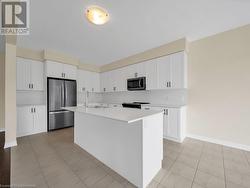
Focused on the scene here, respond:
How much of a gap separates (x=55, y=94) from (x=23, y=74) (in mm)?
1065

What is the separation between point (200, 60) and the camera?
3201mm

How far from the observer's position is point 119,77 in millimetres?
4938

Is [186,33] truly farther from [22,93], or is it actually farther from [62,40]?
[22,93]

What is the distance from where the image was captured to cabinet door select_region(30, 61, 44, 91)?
3.80 meters

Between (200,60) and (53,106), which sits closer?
(200,60)

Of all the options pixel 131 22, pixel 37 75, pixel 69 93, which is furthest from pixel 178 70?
pixel 37 75

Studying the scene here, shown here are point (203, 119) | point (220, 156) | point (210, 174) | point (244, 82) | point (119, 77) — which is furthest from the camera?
point (119, 77)

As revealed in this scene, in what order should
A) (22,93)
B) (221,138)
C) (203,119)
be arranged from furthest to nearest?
(22,93) → (203,119) → (221,138)

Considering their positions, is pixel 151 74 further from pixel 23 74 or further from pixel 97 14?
pixel 23 74

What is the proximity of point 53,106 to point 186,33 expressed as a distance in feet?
14.8

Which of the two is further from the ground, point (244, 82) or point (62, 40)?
point (62, 40)

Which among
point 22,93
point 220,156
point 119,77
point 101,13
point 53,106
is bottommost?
point 220,156

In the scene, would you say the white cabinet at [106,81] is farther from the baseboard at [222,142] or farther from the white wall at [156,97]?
the baseboard at [222,142]

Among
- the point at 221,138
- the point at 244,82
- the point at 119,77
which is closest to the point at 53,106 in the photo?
the point at 119,77
